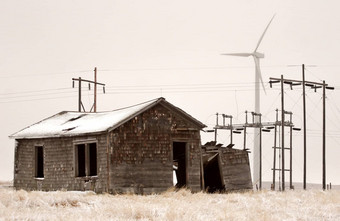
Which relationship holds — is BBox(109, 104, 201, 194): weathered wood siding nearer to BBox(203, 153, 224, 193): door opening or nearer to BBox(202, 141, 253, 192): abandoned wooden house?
BBox(202, 141, 253, 192): abandoned wooden house

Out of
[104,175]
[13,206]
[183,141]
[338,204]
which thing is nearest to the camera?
[13,206]

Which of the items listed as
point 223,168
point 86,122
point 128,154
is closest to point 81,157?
point 86,122

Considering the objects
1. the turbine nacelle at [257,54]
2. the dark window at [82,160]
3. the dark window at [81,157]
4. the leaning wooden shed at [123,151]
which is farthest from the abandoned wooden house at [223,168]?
the turbine nacelle at [257,54]

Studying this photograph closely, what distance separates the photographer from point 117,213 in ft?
61.0

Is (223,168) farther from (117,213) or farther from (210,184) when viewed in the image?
(117,213)

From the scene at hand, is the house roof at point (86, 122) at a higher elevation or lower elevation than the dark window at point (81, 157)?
higher

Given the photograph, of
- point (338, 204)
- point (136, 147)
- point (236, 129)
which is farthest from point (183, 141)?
point (236, 129)

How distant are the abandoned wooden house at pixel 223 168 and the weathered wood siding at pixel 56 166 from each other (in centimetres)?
618

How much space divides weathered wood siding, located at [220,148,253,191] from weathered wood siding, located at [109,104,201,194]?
3.40 metres

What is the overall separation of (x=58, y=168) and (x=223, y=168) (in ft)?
28.7

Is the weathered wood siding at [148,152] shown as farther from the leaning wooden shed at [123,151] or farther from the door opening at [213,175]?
the door opening at [213,175]

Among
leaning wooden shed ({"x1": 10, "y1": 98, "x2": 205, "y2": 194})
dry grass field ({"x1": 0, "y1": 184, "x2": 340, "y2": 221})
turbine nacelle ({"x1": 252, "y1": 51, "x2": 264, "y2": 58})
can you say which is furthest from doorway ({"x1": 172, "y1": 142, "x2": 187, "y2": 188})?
turbine nacelle ({"x1": 252, "y1": 51, "x2": 264, "y2": 58})

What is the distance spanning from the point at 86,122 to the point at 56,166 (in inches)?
108

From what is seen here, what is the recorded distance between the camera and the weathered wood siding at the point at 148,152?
2934cm
